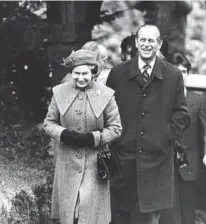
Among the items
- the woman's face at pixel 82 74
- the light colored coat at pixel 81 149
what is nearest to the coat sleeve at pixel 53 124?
the light colored coat at pixel 81 149

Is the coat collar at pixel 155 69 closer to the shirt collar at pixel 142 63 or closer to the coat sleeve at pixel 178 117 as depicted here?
the shirt collar at pixel 142 63

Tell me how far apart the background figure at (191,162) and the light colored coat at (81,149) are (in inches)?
54.2

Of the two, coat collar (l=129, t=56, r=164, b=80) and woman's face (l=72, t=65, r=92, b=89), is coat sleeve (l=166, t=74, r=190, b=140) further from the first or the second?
woman's face (l=72, t=65, r=92, b=89)

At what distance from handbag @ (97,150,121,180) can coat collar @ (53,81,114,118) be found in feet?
1.11

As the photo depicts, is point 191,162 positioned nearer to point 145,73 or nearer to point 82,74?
point 145,73

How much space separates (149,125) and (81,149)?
727 mm

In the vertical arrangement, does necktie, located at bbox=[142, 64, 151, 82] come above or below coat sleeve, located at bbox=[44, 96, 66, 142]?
above

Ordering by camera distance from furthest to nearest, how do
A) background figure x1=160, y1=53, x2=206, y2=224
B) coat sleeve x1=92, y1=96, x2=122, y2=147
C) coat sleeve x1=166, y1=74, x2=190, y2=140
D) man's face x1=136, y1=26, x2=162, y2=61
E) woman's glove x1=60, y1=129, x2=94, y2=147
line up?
background figure x1=160, y1=53, x2=206, y2=224, coat sleeve x1=166, y1=74, x2=190, y2=140, man's face x1=136, y1=26, x2=162, y2=61, coat sleeve x1=92, y1=96, x2=122, y2=147, woman's glove x1=60, y1=129, x2=94, y2=147

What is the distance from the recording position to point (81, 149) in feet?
17.2

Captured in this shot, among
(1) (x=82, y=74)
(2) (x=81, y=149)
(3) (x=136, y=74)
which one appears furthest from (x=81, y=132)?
(3) (x=136, y=74)

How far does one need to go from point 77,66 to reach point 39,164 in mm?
1994

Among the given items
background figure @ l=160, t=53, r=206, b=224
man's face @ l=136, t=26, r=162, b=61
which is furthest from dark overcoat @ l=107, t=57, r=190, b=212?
background figure @ l=160, t=53, r=206, b=224

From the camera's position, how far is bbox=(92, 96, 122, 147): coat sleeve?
17.0 ft

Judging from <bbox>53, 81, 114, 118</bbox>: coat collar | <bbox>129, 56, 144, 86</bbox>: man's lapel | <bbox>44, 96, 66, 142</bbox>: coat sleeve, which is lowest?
<bbox>44, 96, 66, 142</bbox>: coat sleeve
